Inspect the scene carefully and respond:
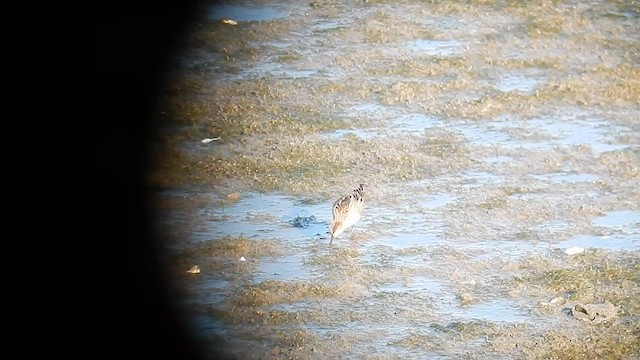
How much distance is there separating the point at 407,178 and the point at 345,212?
132 cm

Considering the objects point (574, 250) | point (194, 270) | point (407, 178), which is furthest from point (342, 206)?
point (574, 250)

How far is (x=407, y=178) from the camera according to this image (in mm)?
8734

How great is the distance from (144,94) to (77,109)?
3.06 ft

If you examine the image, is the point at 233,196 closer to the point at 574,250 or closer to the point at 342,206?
the point at 342,206

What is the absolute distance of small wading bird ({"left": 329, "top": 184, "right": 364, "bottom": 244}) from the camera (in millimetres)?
7535

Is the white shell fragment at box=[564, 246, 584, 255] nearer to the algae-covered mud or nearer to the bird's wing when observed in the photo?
the algae-covered mud

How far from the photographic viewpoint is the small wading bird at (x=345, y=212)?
24.7ft

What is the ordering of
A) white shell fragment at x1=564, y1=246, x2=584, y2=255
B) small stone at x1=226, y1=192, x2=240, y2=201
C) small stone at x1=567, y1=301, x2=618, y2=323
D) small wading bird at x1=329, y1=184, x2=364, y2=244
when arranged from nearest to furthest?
small stone at x1=567, y1=301, x2=618, y2=323, white shell fragment at x1=564, y1=246, x2=584, y2=255, small wading bird at x1=329, y1=184, x2=364, y2=244, small stone at x1=226, y1=192, x2=240, y2=201

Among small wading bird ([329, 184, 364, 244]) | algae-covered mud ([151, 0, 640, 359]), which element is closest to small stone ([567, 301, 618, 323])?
algae-covered mud ([151, 0, 640, 359])

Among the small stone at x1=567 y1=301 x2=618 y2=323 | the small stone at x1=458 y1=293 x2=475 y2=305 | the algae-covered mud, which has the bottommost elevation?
the algae-covered mud

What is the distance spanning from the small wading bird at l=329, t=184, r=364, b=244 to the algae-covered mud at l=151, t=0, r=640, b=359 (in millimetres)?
131

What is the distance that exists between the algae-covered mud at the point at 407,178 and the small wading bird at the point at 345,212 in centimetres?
Result: 13

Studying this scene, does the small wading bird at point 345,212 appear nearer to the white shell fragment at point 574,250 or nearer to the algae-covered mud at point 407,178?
the algae-covered mud at point 407,178

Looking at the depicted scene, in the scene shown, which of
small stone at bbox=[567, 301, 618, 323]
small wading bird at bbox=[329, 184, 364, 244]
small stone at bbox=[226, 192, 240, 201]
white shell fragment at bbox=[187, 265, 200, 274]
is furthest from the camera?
small stone at bbox=[226, 192, 240, 201]
